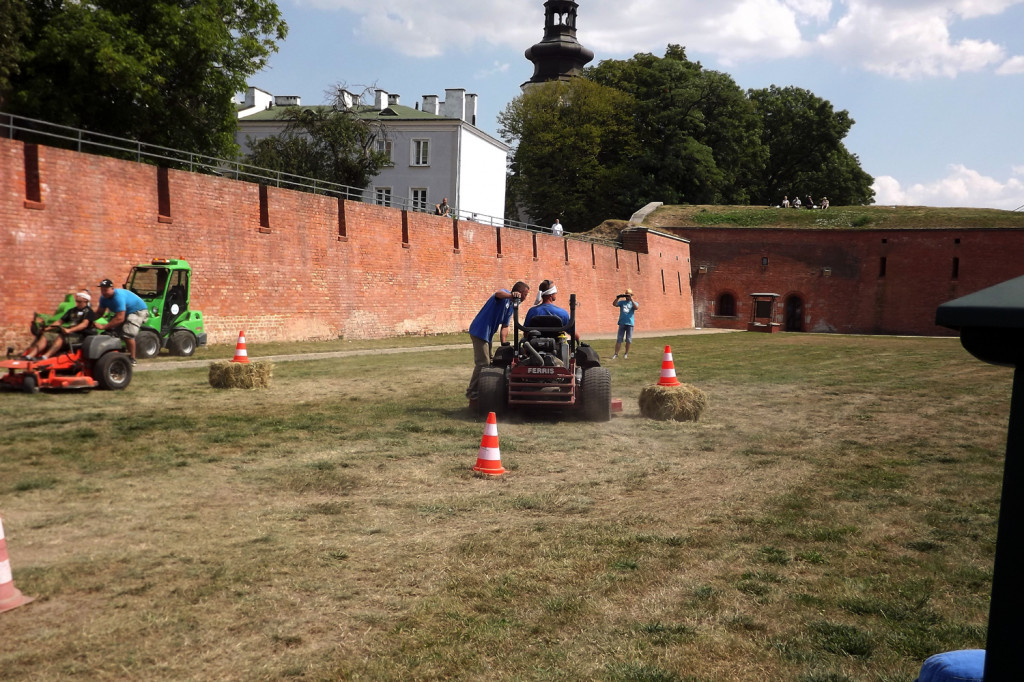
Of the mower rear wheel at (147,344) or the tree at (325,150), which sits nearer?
the mower rear wheel at (147,344)

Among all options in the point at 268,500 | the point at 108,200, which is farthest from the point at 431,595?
the point at 108,200

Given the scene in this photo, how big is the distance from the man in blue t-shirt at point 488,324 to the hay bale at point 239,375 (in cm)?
406

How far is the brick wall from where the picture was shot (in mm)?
48438

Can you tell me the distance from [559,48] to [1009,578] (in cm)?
8916

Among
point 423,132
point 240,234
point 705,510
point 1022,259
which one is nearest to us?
point 705,510

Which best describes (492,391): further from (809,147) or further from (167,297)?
(809,147)

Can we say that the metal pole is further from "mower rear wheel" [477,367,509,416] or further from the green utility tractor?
the green utility tractor

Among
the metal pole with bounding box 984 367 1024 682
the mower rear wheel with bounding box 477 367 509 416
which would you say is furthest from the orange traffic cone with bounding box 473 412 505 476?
the metal pole with bounding box 984 367 1024 682

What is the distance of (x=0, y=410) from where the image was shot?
990 cm

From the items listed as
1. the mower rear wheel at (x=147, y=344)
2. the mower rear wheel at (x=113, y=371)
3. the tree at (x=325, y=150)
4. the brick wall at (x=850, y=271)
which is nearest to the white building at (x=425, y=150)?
the tree at (x=325, y=150)

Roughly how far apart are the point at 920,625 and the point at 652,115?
61511mm

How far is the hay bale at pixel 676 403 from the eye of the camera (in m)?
10.4

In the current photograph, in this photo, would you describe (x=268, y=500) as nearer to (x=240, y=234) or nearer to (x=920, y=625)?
(x=920, y=625)

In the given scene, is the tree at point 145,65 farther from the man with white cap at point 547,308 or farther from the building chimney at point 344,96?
the man with white cap at point 547,308
